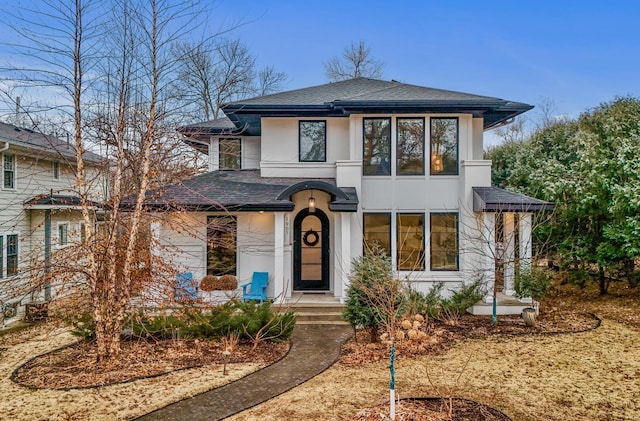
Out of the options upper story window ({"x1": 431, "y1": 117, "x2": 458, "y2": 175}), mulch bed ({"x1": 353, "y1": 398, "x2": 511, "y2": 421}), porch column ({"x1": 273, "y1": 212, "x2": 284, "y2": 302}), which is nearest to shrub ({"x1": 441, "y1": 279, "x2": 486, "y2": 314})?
upper story window ({"x1": 431, "y1": 117, "x2": 458, "y2": 175})

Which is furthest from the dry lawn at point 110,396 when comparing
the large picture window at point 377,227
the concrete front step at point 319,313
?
the large picture window at point 377,227

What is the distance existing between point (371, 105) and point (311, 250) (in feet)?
15.2

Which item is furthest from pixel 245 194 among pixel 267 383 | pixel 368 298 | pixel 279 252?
pixel 267 383

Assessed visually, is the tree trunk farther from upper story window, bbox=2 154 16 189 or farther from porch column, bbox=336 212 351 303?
upper story window, bbox=2 154 16 189

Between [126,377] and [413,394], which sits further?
[126,377]

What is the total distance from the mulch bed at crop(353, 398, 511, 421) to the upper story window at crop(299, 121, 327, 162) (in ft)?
28.4

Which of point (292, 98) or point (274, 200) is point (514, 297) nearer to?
point (274, 200)

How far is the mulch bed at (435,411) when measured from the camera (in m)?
5.32

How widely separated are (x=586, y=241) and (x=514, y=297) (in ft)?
11.5

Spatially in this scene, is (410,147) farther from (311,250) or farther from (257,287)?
(257,287)

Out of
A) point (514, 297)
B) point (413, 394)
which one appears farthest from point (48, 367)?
point (514, 297)

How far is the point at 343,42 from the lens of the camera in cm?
3147

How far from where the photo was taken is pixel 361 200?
12305mm

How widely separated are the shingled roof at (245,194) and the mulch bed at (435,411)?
19.7ft
